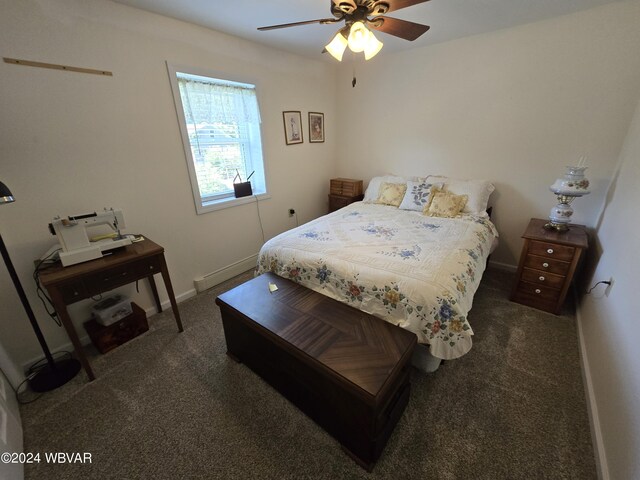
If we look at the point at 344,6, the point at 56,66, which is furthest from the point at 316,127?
the point at 56,66

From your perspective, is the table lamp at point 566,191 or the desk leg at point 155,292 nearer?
the table lamp at point 566,191

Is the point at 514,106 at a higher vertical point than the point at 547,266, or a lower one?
higher

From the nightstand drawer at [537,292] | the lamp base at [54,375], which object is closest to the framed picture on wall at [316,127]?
the nightstand drawer at [537,292]

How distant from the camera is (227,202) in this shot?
8.75ft

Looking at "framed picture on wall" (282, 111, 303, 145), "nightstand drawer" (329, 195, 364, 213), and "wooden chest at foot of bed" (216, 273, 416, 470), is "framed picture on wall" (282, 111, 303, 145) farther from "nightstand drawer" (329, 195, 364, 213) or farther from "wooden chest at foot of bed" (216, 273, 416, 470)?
"wooden chest at foot of bed" (216, 273, 416, 470)

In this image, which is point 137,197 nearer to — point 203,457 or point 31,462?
point 31,462

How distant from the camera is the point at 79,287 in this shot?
4.93ft

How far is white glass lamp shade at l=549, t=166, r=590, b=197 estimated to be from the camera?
203 centimetres

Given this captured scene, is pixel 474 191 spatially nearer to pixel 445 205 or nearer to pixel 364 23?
pixel 445 205

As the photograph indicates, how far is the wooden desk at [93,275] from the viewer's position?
56.6 inches

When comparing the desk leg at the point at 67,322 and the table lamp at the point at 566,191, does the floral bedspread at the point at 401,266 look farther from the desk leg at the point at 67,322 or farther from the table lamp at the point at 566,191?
the desk leg at the point at 67,322

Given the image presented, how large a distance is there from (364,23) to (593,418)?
2431 millimetres

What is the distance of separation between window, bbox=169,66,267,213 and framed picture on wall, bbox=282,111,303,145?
1.30 feet

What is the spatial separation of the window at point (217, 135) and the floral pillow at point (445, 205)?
1867mm
